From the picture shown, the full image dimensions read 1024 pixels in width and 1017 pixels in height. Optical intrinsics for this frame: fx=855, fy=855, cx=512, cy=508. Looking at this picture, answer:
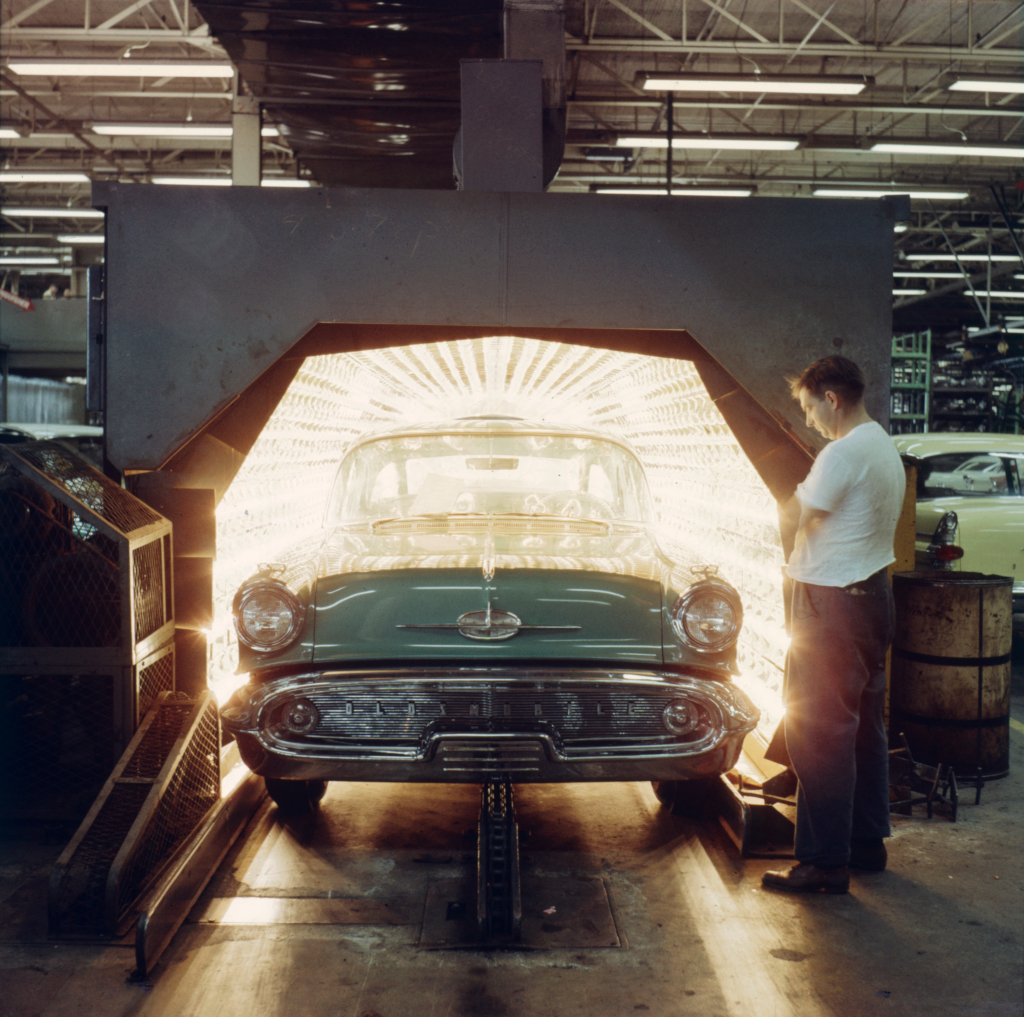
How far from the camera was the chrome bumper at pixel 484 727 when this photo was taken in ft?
9.18

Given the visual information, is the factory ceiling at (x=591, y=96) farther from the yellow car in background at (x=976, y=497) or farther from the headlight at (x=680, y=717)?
the yellow car in background at (x=976, y=497)

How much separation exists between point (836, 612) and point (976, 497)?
4.59 metres

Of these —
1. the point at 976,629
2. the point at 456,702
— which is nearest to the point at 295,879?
the point at 456,702

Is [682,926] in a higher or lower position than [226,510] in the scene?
lower

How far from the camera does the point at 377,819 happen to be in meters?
3.63

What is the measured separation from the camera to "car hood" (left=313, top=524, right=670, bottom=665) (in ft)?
9.46

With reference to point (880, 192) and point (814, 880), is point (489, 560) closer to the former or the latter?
point (814, 880)

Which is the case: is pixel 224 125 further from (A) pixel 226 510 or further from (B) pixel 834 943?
(B) pixel 834 943

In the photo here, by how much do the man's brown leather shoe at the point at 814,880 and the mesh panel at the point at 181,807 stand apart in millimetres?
2142

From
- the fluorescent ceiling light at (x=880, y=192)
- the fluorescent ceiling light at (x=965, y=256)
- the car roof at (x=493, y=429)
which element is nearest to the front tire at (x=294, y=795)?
the car roof at (x=493, y=429)

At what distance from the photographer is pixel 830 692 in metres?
2.89

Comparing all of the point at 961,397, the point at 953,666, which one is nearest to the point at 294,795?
the point at 953,666

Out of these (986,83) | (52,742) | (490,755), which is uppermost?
(986,83)

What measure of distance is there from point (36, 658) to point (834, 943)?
116 inches
